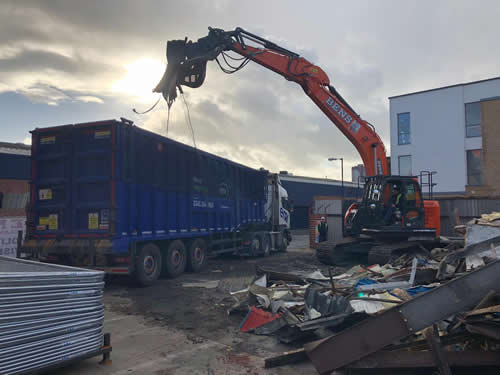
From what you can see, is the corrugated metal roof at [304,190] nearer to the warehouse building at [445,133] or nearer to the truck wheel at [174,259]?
the warehouse building at [445,133]

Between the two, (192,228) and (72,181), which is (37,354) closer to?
(72,181)

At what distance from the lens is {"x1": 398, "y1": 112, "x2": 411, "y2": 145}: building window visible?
33250 millimetres

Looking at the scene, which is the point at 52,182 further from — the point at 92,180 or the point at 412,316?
the point at 412,316

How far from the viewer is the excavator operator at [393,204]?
1248 cm

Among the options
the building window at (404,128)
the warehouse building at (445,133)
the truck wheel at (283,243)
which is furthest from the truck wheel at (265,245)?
the building window at (404,128)

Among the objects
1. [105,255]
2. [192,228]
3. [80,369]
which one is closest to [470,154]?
[192,228]

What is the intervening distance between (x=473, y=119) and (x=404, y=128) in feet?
16.5

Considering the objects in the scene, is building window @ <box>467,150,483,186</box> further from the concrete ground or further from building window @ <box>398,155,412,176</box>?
the concrete ground

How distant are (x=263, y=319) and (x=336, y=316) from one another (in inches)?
57.3

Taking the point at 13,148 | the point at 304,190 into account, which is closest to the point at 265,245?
the point at 13,148

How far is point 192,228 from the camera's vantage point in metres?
12.7

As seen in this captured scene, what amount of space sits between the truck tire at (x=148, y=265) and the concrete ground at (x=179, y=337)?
36cm

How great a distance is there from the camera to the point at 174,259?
1181 centimetres

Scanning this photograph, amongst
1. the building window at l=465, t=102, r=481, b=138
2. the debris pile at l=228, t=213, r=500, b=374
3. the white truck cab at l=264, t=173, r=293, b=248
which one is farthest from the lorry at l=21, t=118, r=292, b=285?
the building window at l=465, t=102, r=481, b=138
